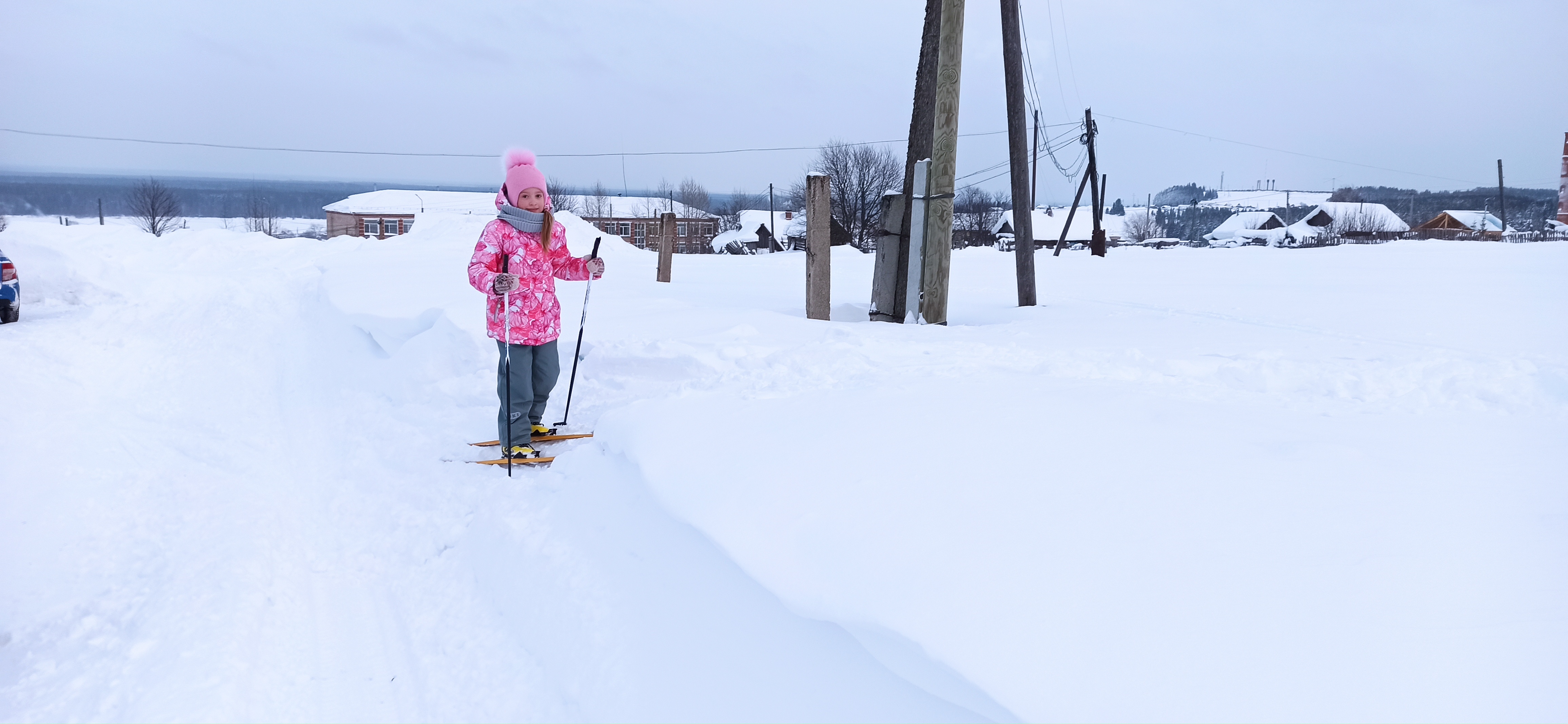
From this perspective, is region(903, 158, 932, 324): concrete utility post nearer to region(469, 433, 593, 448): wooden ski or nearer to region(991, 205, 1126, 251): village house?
region(469, 433, 593, 448): wooden ski

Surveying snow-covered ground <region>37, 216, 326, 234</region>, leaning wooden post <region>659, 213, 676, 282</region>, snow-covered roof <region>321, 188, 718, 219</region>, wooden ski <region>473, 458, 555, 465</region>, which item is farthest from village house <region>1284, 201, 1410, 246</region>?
snow-covered ground <region>37, 216, 326, 234</region>

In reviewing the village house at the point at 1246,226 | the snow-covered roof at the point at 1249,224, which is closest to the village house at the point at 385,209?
the village house at the point at 1246,226

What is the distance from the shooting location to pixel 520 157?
483 cm

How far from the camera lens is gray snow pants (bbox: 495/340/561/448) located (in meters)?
4.70

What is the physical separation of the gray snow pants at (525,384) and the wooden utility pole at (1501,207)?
34.0 meters

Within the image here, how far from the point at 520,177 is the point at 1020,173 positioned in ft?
20.2

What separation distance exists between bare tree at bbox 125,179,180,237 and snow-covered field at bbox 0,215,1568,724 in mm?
87925

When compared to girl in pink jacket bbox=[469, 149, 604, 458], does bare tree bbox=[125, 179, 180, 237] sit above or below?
above

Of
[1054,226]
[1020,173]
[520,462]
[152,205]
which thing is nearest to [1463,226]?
[1054,226]

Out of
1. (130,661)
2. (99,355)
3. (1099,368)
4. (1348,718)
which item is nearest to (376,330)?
(99,355)

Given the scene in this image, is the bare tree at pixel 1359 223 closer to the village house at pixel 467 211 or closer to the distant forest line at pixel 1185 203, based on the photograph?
the distant forest line at pixel 1185 203

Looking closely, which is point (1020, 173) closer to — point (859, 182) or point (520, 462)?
point (520, 462)

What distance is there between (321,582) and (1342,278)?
41.7 feet

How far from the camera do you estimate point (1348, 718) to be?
147 cm
